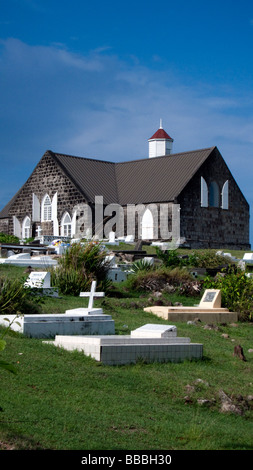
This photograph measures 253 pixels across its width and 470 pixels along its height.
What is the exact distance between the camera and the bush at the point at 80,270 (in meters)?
17.4

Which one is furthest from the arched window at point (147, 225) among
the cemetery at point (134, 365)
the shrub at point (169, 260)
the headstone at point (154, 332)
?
the headstone at point (154, 332)

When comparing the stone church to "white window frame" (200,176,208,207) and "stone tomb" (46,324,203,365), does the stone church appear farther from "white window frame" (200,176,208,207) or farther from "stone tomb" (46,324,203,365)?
"stone tomb" (46,324,203,365)

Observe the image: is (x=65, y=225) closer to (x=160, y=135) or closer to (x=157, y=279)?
(x=160, y=135)

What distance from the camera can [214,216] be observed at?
148 ft

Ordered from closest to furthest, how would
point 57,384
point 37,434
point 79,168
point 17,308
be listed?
point 37,434
point 57,384
point 17,308
point 79,168

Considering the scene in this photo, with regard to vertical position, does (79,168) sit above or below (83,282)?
above

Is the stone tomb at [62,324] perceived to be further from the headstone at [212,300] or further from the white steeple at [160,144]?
the white steeple at [160,144]

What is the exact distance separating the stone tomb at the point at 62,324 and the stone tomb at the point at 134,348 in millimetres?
748

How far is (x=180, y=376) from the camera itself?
9688 mm

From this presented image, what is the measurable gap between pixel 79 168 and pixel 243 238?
42.0 ft

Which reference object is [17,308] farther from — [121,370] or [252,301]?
[252,301]

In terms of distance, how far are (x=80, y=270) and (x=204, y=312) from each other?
3.77 m
